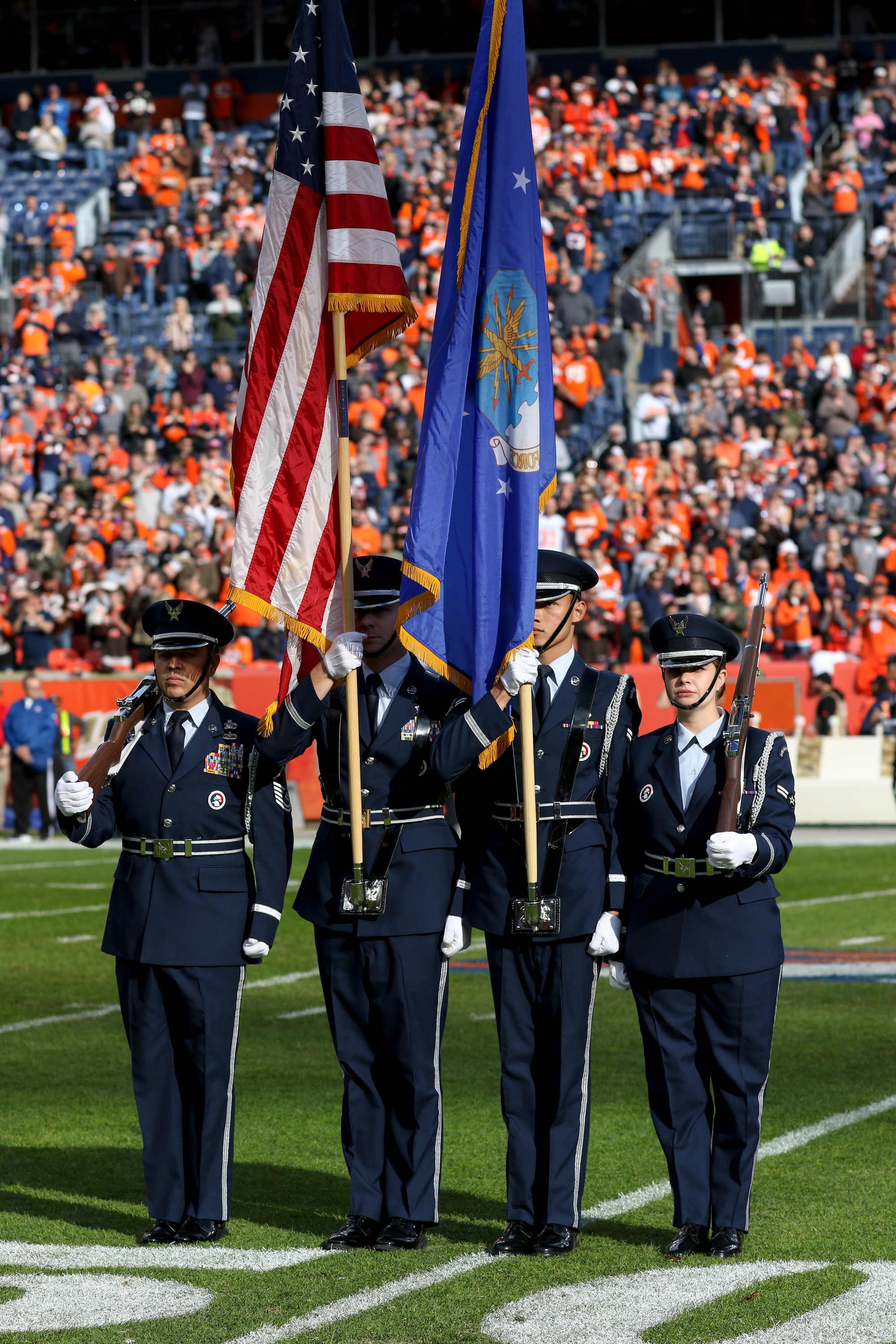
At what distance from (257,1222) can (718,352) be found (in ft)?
69.3

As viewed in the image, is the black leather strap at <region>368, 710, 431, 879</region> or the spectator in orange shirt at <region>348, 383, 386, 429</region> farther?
the spectator in orange shirt at <region>348, 383, 386, 429</region>

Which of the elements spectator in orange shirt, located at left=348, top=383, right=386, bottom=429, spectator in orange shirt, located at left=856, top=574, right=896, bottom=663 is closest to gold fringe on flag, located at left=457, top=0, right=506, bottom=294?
spectator in orange shirt, located at left=856, top=574, right=896, bottom=663

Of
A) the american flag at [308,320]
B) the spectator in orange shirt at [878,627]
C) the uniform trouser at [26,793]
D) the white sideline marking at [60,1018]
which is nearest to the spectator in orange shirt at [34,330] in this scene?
the uniform trouser at [26,793]

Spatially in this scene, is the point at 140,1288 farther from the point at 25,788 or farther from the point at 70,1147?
the point at 25,788

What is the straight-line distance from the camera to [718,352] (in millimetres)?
25844

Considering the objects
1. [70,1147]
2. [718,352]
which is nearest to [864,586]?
[718,352]

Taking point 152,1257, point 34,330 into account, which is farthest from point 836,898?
point 34,330

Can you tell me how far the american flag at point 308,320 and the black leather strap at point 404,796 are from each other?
54 cm

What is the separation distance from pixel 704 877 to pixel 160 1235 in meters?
1.89

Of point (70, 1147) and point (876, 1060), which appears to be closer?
point (70, 1147)

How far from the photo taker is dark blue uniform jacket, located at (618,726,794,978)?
557 cm

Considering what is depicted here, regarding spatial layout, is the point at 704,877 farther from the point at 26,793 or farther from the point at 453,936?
the point at 26,793

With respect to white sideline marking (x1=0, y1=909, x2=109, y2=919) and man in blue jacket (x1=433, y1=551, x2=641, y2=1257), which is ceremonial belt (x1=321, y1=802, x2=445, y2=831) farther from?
white sideline marking (x1=0, y1=909, x2=109, y2=919)

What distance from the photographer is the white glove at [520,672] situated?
5.59 metres
